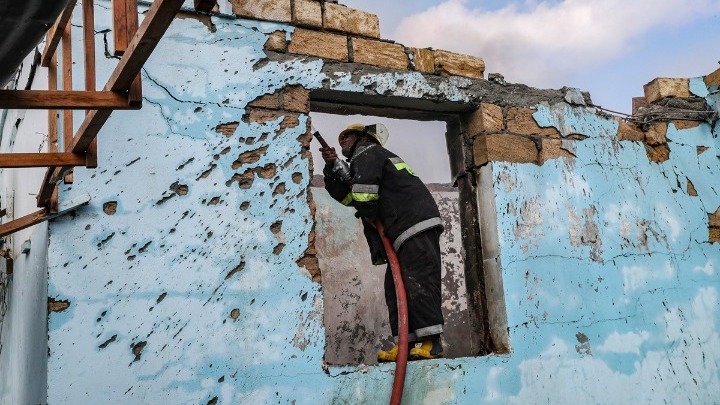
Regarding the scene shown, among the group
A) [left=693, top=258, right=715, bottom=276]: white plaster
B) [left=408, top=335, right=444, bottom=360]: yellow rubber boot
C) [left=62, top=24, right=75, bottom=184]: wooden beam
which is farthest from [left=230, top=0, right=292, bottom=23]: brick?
[left=693, top=258, right=715, bottom=276]: white plaster

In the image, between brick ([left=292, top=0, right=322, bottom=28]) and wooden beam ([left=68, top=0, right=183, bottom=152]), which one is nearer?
wooden beam ([left=68, top=0, right=183, bottom=152])

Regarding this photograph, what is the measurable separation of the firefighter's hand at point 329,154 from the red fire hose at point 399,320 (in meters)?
0.48

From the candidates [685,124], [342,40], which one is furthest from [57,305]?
[685,124]

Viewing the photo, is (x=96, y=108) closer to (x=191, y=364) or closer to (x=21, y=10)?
(x=21, y=10)

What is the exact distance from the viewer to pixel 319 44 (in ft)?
12.2

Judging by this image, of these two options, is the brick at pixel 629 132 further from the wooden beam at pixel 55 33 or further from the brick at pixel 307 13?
the wooden beam at pixel 55 33

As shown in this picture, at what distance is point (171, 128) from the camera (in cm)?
320

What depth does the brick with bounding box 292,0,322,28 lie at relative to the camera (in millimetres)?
3676

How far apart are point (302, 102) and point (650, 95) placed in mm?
2869

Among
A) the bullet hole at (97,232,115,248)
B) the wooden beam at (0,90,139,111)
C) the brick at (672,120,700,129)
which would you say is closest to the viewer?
the wooden beam at (0,90,139,111)

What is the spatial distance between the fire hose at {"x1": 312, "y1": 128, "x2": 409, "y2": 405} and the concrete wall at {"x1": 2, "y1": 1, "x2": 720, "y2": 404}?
12 cm

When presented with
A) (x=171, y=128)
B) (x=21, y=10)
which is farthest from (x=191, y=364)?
(x=21, y=10)

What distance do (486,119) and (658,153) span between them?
1400 mm

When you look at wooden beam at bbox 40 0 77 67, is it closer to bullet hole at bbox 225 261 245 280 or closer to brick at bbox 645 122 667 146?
bullet hole at bbox 225 261 245 280
